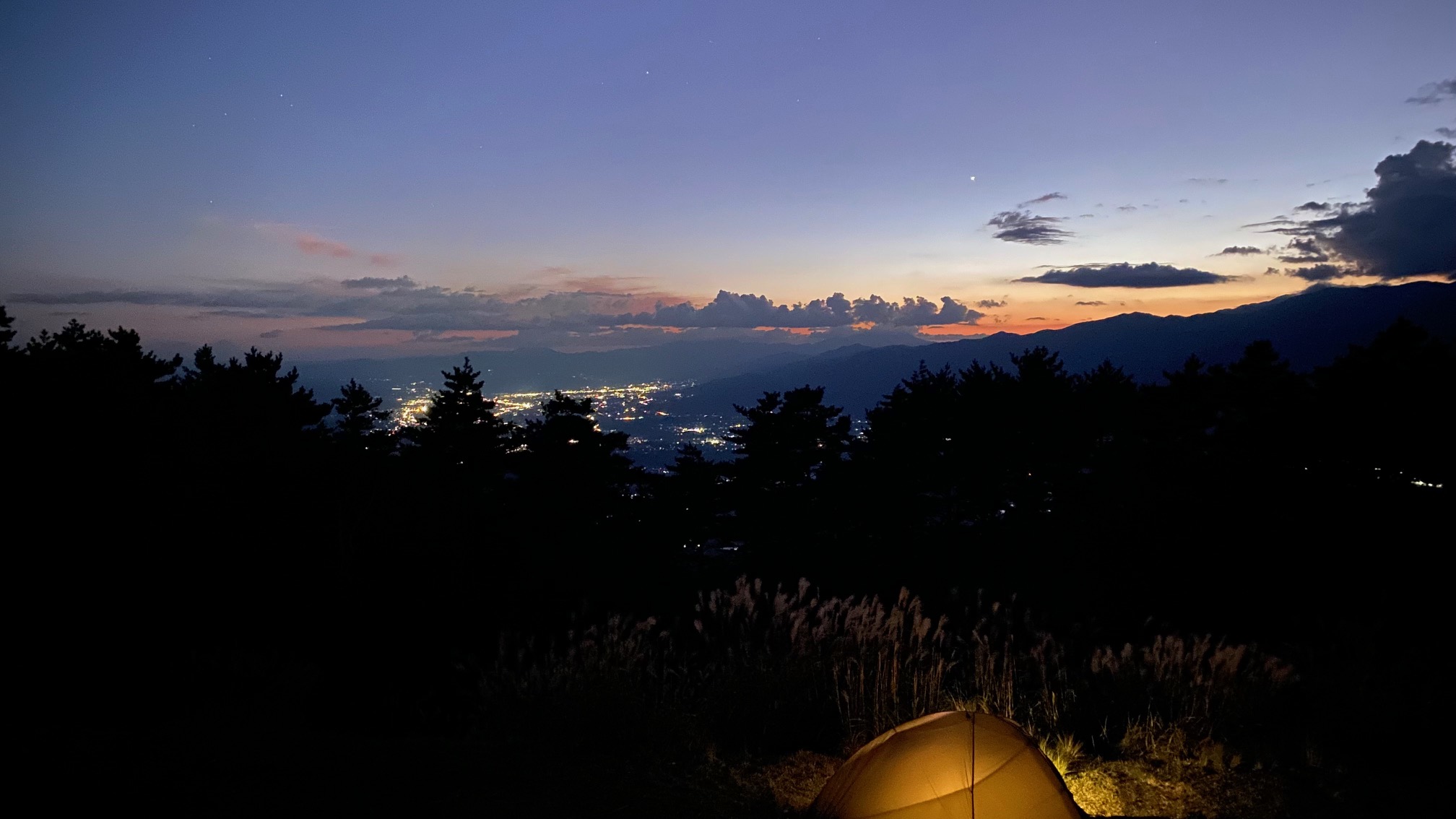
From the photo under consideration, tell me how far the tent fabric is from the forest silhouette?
1453 millimetres

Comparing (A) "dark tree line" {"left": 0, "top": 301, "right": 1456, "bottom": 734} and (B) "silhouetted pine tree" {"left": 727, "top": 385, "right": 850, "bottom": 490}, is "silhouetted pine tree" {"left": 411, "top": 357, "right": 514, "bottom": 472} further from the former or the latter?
(B) "silhouetted pine tree" {"left": 727, "top": 385, "right": 850, "bottom": 490}

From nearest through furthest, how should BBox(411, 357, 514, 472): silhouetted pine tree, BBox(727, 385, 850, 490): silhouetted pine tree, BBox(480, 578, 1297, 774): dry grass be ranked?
BBox(480, 578, 1297, 774): dry grass → BBox(727, 385, 850, 490): silhouetted pine tree → BBox(411, 357, 514, 472): silhouetted pine tree

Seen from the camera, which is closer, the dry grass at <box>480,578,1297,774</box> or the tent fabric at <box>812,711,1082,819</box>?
the tent fabric at <box>812,711,1082,819</box>

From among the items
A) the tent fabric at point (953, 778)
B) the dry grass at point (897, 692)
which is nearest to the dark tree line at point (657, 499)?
the dry grass at point (897, 692)

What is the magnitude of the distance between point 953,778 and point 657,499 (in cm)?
2634

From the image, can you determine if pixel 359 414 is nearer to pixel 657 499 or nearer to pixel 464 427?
pixel 464 427

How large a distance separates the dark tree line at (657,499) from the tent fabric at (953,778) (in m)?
3.94

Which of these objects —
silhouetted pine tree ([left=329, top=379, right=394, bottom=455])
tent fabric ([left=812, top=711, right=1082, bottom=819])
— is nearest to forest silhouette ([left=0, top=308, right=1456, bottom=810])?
tent fabric ([left=812, top=711, right=1082, bottom=819])

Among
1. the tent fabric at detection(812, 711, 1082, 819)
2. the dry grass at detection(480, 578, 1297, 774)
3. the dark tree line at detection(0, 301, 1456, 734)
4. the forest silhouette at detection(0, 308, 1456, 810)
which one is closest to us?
the tent fabric at detection(812, 711, 1082, 819)

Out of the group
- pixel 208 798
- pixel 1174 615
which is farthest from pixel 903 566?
pixel 208 798

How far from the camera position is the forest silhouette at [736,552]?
6.35m

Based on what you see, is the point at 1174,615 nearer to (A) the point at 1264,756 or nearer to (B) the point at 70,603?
(A) the point at 1264,756

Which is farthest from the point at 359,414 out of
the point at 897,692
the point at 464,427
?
the point at 897,692

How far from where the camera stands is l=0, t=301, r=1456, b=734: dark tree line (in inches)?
368
